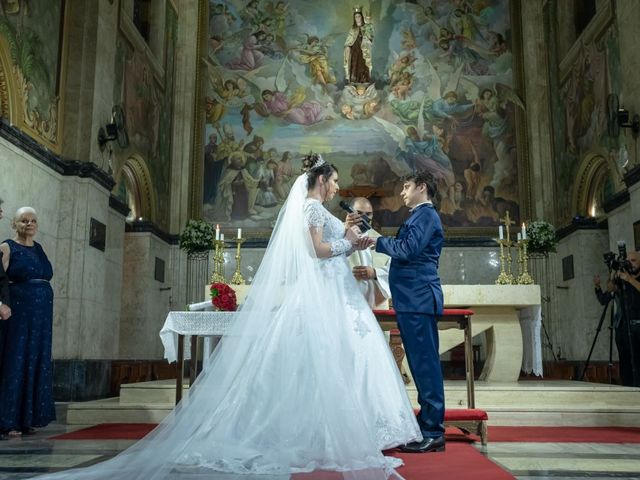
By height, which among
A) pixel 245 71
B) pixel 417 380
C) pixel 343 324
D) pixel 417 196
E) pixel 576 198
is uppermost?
pixel 245 71

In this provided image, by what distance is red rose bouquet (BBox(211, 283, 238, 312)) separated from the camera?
20.0 ft

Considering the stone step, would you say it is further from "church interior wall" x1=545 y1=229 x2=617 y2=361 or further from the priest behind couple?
"church interior wall" x1=545 y1=229 x2=617 y2=361

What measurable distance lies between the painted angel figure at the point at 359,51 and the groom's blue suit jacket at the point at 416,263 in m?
10.7

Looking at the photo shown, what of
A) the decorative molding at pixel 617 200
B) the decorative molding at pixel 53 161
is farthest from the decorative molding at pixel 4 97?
the decorative molding at pixel 617 200

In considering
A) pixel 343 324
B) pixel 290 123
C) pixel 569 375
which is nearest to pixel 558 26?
pixel 290 123

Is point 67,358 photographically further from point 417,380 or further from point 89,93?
point 417,380

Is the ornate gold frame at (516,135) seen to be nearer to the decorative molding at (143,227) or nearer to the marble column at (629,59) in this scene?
the decorative molding at (143,227)

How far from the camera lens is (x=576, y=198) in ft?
43.6

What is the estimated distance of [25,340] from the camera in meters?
6.21

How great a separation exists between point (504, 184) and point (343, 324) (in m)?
11.0

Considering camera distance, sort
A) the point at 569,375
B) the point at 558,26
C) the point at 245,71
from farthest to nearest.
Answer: the point at 245,71
the point at 558,26
the point at 569,375

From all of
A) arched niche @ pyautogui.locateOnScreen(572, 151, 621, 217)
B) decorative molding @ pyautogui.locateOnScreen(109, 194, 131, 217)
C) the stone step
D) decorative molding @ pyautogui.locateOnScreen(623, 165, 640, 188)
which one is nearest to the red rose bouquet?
the stone step

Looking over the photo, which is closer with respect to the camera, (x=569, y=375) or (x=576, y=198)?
(x=569, y=375)

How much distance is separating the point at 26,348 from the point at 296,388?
10.7 feet
